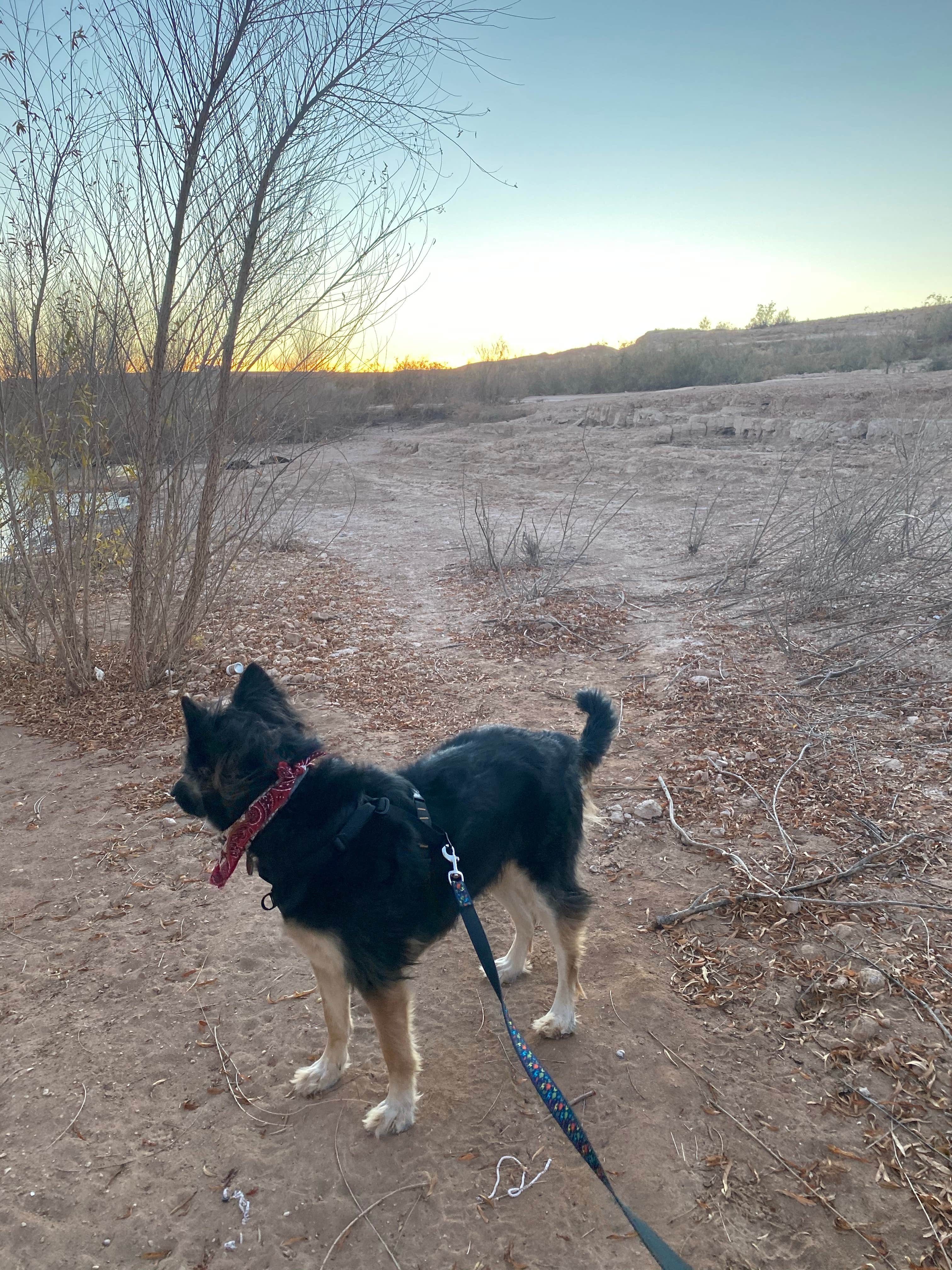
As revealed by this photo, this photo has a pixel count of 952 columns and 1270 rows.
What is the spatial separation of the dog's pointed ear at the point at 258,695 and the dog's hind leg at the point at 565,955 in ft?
4.43

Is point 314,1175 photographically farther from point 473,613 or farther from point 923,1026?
point 473,613

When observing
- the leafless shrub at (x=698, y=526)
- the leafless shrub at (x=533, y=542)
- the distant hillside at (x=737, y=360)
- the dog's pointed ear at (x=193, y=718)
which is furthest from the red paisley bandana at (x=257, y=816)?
the distant hillside at (x=737, y=360)

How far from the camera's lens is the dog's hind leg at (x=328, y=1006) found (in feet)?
8.25

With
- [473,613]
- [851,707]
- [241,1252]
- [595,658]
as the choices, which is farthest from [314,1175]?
[473,613]

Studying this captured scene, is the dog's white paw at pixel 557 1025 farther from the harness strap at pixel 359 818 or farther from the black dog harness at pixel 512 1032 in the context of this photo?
the harness strap at pixel 359 818

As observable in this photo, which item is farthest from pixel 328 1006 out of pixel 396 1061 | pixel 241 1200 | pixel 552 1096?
pixel 552 1096

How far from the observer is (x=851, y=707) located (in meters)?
5.36

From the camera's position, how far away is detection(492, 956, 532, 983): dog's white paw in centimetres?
341

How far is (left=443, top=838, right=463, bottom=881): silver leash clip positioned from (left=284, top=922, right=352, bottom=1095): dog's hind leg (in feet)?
1.55

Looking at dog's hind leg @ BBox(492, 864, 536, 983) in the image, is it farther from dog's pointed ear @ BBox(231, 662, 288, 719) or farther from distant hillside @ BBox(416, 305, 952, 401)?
distant hillside @ BBox(416, 305, 952, 401)

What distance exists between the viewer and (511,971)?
3.43 m

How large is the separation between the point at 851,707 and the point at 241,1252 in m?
4.91

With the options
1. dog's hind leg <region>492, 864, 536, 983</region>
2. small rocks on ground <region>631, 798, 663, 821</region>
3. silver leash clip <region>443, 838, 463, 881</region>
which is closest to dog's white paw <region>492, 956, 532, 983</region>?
dog's hind leg <region>492, 864, 536, 983</region>

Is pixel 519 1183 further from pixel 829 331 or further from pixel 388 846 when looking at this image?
pixel 829 331
